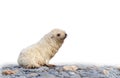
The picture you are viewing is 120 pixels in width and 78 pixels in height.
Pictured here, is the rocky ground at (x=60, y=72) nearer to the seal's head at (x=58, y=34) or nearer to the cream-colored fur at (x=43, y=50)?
the cream-colored fur at (x=43, y=50)

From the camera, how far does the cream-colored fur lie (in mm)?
11220

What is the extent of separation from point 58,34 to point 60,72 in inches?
33.0

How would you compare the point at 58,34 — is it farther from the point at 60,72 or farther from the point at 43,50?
the point at 60,72

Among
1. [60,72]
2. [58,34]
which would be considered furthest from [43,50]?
[60,72]

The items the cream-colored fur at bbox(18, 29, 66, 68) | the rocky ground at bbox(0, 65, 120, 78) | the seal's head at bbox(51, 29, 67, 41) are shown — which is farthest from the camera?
the seal's head at bbox(51, 29, 67, 41)

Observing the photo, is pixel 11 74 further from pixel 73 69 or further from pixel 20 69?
pixel 73 69

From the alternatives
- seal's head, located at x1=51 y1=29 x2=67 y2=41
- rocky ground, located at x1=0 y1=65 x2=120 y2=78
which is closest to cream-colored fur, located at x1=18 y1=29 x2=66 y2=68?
seal's head, located at x1=51 y1=29 x2=67 y2=41

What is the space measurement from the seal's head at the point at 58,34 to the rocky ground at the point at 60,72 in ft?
1.82

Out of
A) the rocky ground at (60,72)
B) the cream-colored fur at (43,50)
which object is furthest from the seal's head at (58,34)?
the rocky ground at (60,72)

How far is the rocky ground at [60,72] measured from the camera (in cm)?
1090

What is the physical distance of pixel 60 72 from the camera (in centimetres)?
1100

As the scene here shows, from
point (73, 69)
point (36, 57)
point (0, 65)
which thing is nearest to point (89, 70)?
point (73, 69)

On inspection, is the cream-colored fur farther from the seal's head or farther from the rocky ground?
the rocky ground

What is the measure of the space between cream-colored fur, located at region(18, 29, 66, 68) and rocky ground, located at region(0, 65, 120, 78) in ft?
0.57
